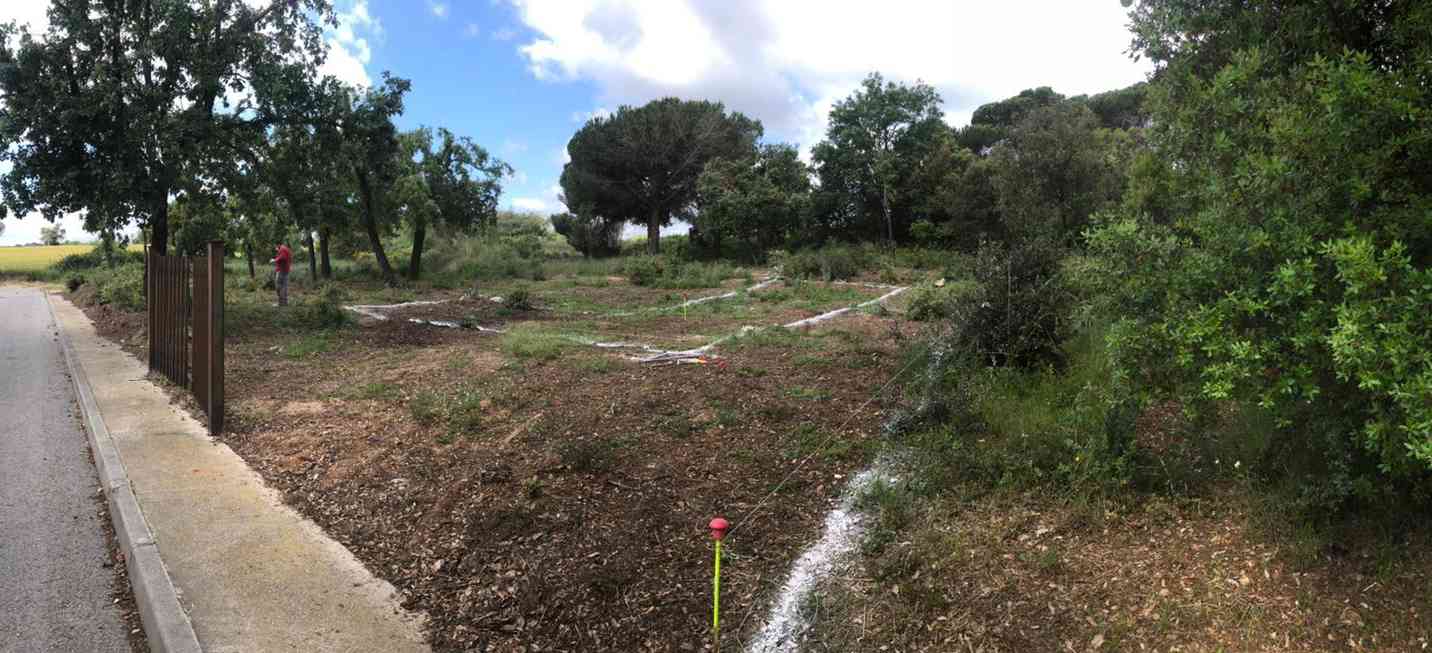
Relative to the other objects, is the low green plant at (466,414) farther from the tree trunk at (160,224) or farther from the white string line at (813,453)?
the tree trunk at (160,224)

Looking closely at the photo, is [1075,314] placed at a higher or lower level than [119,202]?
lower

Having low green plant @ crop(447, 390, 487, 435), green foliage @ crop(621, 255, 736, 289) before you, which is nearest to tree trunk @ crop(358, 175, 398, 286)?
green foliage @ crop(621, 255, 736, 289)

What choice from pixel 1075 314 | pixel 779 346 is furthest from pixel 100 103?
pixel 1075 314

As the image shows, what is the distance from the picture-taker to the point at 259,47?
593 inches

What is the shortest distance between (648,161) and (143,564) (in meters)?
43.3

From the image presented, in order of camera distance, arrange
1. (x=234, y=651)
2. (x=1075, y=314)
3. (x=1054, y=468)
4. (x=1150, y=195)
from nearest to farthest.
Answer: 1. (x=234, y=651)
2. (x=1150, y=195)
3. (x=1054, y=468)
4. (x=1075, y=314)

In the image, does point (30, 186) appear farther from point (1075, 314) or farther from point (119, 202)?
point (1075, 314)

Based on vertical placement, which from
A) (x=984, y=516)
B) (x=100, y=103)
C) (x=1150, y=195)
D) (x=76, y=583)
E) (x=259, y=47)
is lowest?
(x=76, y=583)

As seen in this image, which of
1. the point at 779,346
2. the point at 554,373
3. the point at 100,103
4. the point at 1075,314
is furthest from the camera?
the point at 100,103

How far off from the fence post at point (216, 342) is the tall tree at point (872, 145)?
34041mm

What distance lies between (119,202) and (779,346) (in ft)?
38.2

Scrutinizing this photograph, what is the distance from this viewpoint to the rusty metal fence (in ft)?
23.5

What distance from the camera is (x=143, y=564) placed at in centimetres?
432

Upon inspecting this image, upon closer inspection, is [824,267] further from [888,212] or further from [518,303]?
A: [888,212]
